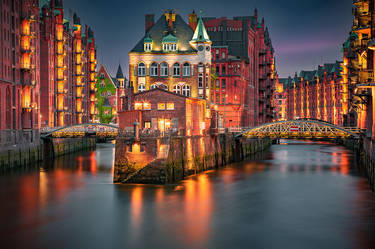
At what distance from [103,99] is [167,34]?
73.9 meters

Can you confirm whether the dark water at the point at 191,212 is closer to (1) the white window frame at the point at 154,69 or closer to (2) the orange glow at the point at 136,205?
(2) the orange glow at the point at 136,205

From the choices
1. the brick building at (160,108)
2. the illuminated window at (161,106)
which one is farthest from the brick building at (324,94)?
the illuminated window at (161,106)

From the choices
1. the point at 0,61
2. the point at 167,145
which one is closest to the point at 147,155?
the point at 167,145

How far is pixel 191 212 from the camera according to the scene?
39.0 meters

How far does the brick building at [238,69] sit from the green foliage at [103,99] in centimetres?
4315

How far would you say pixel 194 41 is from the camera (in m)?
72.7

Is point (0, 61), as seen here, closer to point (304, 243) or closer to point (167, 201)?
point (167, 201)

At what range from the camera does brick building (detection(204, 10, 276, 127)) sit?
323 ft

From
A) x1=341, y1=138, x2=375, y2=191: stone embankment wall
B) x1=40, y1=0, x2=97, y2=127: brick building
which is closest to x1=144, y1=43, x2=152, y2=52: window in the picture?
x1=40, y1=0, x2=97, y2=127: brick building

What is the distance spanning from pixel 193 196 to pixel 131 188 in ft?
20.2

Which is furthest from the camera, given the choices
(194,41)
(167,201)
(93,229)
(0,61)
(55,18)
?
(55,18)

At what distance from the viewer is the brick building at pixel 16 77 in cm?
6203

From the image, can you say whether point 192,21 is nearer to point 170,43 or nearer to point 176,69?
point 170,43

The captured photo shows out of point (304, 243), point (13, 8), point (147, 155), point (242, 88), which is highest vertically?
point (13, 8)
